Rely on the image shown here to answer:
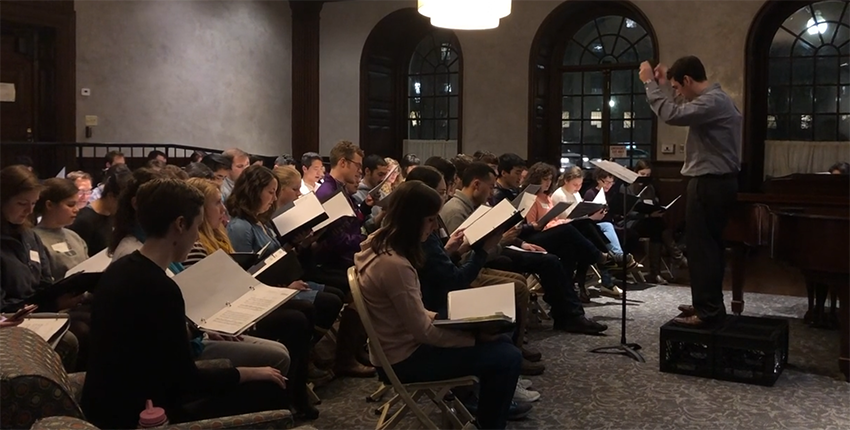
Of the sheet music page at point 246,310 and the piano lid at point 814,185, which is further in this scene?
the piano lid at point 814,185

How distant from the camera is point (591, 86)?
35.2 feet

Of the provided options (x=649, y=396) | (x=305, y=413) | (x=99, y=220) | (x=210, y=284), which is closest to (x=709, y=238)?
(x=649, y=396)

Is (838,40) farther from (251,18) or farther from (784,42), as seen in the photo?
(251,18)

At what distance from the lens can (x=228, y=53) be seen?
35.8ft

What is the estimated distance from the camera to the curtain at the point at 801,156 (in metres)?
9.34

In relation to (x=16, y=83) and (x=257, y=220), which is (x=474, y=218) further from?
(x=16, y=83)

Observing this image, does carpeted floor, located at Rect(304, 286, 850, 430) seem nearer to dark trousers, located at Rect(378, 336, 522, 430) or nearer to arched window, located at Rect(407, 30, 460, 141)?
dark trousers, located at Rect(378, 336, 522, 430)

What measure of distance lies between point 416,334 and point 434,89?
9.32m

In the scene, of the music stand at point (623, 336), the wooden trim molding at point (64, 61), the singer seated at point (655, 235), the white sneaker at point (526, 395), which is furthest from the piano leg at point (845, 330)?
the wooden trim molding at point (64, 61)

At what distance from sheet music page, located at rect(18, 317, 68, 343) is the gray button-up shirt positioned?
3197mm

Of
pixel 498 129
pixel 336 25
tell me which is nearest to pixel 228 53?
pixel 336 25

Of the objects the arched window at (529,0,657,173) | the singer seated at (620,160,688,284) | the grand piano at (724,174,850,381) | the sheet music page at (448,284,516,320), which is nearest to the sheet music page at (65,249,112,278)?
the sheet music page at (448,284,516,320)

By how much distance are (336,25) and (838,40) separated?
6674 mm

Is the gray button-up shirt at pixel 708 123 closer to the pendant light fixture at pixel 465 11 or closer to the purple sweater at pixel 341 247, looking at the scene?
the pendant light fixture at pixel 465 11
